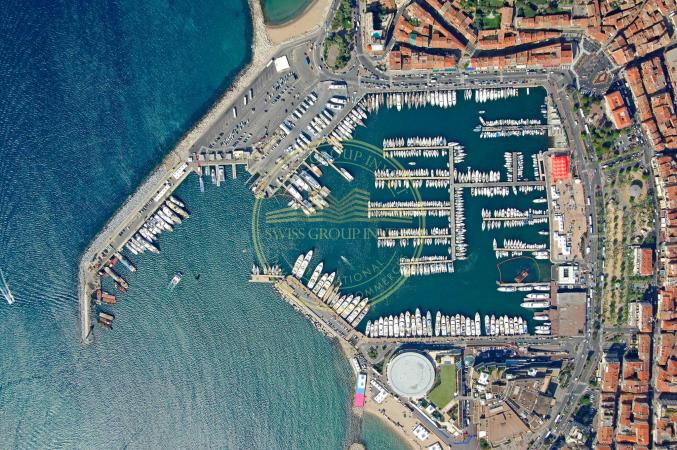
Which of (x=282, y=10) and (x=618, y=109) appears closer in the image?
(x=618, y=109)

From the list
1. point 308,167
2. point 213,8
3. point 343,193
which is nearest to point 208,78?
point 213,8

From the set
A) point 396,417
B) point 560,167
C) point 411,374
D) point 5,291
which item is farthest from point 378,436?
point 5,291

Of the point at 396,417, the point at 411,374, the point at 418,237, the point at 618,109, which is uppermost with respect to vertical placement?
the point at 618,109

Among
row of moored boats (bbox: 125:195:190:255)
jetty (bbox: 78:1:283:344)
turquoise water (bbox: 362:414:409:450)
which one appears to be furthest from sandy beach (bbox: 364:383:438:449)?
jetty (bbox: 78:1:283:344)

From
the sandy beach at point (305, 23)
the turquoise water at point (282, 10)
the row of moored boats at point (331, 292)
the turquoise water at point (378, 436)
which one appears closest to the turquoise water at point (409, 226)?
the row of moored boats at point (331, 292)

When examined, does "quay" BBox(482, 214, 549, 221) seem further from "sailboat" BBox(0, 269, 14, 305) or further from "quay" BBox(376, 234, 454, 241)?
"sailboat" BBox(0, 269, 14, 305)

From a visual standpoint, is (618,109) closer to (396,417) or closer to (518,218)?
(518,218)

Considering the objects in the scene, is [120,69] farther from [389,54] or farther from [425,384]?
[425,384]

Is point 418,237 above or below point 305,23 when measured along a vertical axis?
below
